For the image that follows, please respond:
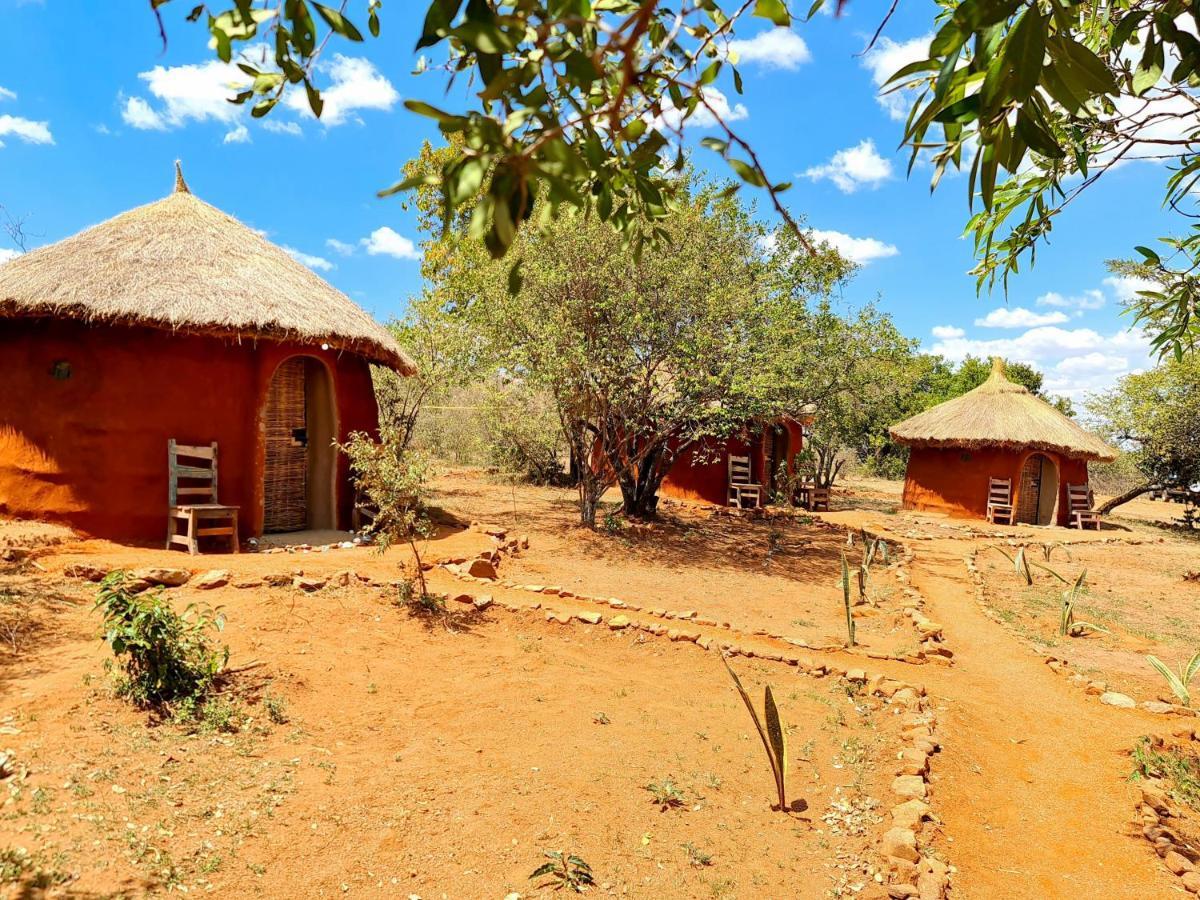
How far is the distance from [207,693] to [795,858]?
3396 mm

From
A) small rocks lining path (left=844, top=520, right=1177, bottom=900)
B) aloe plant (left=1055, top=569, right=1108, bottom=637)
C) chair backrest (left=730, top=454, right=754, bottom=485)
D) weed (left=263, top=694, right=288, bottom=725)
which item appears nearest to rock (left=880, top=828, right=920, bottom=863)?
small rocks lining path (left=844, top=520, right=1177, bottom=900)

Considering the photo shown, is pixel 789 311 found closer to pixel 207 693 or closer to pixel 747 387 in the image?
pixel 747 387

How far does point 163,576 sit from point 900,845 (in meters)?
6.03

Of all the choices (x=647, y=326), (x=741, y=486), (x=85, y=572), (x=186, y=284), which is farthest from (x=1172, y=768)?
(x=741, y=486)

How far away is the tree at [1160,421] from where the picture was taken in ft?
55.1

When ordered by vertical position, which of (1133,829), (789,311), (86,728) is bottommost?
(1133,829)

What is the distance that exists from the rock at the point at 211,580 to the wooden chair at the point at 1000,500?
640 inches

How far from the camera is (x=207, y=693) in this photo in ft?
13.2

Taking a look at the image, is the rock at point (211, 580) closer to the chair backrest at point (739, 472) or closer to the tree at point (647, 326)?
the tree at point (647, 326)

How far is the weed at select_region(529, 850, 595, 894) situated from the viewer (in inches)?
107

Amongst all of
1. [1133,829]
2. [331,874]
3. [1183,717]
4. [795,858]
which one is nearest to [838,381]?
[1183,717]

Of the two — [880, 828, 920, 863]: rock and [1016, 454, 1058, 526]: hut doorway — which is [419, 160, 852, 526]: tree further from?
[1016, 454, 1058, 526]: hut doorway

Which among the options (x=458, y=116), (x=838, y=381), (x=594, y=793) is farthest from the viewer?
(x=838, y=381)

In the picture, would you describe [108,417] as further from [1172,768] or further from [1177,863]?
[1172,768]
